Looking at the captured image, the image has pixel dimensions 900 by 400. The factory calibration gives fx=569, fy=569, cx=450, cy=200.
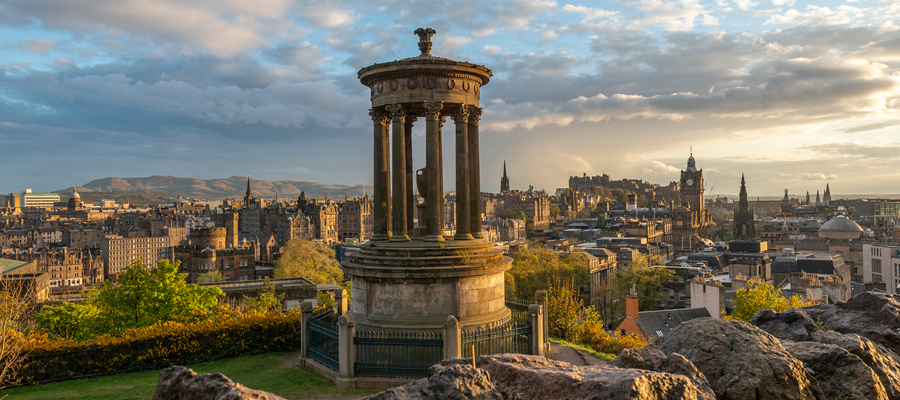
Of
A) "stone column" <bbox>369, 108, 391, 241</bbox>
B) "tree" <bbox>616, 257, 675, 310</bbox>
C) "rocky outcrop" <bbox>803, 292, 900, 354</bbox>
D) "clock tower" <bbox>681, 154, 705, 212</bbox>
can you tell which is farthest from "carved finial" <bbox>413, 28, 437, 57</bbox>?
"clock tower" <bbox>681, 154, 705, 212</bbox>

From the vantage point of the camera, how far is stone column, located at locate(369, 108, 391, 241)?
19.4 meters

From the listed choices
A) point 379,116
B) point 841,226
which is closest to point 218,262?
point 379,116

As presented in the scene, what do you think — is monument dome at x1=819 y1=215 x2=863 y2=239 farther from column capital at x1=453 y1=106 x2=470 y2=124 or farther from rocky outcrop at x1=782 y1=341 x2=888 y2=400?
rocky outcrop at x1=782 y1=341 x2=888 y2=400

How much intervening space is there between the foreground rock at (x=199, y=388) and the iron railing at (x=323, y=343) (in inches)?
395

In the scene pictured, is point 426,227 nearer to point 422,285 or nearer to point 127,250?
point 422,285

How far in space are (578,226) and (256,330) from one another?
14758 centimetres

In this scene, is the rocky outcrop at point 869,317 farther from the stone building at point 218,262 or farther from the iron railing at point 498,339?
the stone building at point 218,262

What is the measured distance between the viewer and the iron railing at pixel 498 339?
52.2 ft

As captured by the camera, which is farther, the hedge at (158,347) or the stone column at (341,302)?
the stone column at (341,302)

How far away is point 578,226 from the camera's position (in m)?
162

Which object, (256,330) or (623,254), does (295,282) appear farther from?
(623,254)

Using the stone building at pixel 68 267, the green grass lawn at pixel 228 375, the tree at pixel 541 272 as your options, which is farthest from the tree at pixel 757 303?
the stone building at pixel 68 267

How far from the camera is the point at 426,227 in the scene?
1928 centimetres

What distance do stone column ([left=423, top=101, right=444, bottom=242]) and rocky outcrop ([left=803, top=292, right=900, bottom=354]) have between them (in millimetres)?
10542
